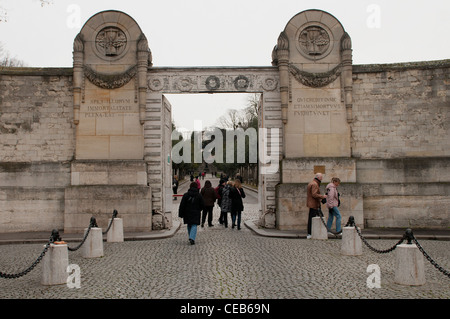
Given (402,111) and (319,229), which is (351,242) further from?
(402,111)

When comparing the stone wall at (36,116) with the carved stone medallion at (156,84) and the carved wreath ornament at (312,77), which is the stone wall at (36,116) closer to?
the carved stone medallion at (156,84)

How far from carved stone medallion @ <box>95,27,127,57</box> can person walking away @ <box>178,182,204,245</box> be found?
5946mm

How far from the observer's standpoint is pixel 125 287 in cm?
731

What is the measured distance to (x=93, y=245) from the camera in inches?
399

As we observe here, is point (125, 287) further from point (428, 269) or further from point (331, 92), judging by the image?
point (331, 92)

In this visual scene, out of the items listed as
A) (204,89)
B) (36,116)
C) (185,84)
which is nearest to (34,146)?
(36,116)

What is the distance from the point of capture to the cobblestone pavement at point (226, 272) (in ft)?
22.7

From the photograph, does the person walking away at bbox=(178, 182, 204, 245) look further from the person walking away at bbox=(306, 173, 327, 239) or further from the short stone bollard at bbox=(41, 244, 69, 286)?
the short stone bollard at bbox=(41, 244, 69, 286)

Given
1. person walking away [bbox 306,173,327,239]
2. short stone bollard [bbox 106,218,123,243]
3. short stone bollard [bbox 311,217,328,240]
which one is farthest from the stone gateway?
short stone bollard [bbox 311,217,328,240]

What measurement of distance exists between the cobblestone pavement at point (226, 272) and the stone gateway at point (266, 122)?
2.89 metres

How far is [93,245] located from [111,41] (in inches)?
310
